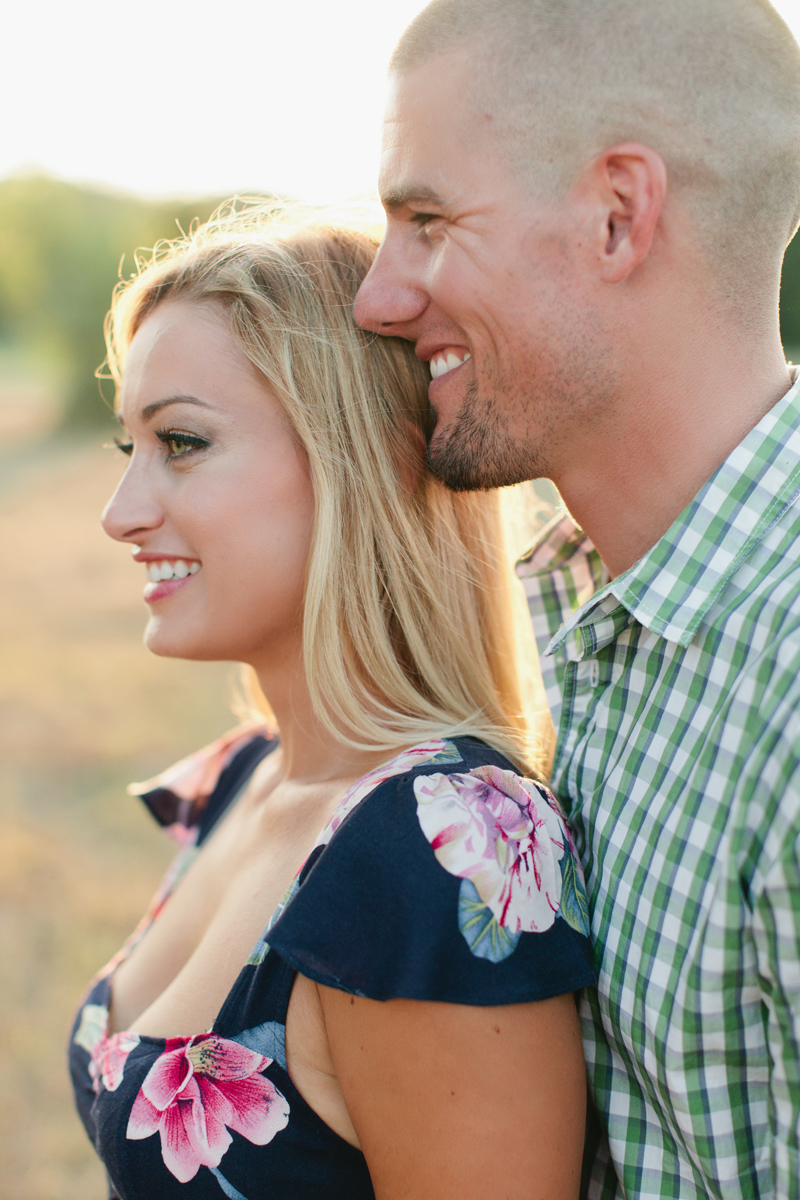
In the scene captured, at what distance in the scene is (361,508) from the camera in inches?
70.2

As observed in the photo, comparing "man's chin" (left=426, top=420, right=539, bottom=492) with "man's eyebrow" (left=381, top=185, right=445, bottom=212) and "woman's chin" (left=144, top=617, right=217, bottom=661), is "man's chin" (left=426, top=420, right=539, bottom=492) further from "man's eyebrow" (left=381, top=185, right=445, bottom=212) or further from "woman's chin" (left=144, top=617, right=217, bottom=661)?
"woman's chin" (left=144, top=617, right=217, bottom=661)

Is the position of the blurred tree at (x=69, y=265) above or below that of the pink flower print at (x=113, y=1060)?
above

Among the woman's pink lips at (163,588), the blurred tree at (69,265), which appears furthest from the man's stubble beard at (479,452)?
the blurred tree at (69,265)

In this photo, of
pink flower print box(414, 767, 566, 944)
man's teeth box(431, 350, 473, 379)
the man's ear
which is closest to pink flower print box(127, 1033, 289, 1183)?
pink flower print box(414, 767, 566, 944)

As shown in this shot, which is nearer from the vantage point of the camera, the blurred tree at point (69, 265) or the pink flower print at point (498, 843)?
the pink flower print at point (498, 843)

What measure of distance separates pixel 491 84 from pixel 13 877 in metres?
4.29

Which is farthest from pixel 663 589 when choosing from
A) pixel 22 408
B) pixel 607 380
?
pixel 22 408

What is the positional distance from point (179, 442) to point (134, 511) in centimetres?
17

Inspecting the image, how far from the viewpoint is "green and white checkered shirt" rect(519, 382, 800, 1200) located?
1153 mm

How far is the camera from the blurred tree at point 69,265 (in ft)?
68.0

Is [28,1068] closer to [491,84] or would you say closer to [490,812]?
[490,812]

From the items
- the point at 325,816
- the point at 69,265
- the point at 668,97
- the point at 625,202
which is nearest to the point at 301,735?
the point at 325,816

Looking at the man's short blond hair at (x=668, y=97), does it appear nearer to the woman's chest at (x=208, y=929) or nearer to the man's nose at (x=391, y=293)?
the man's nose at (x=391, y=293)

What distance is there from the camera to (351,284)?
6.11ft
